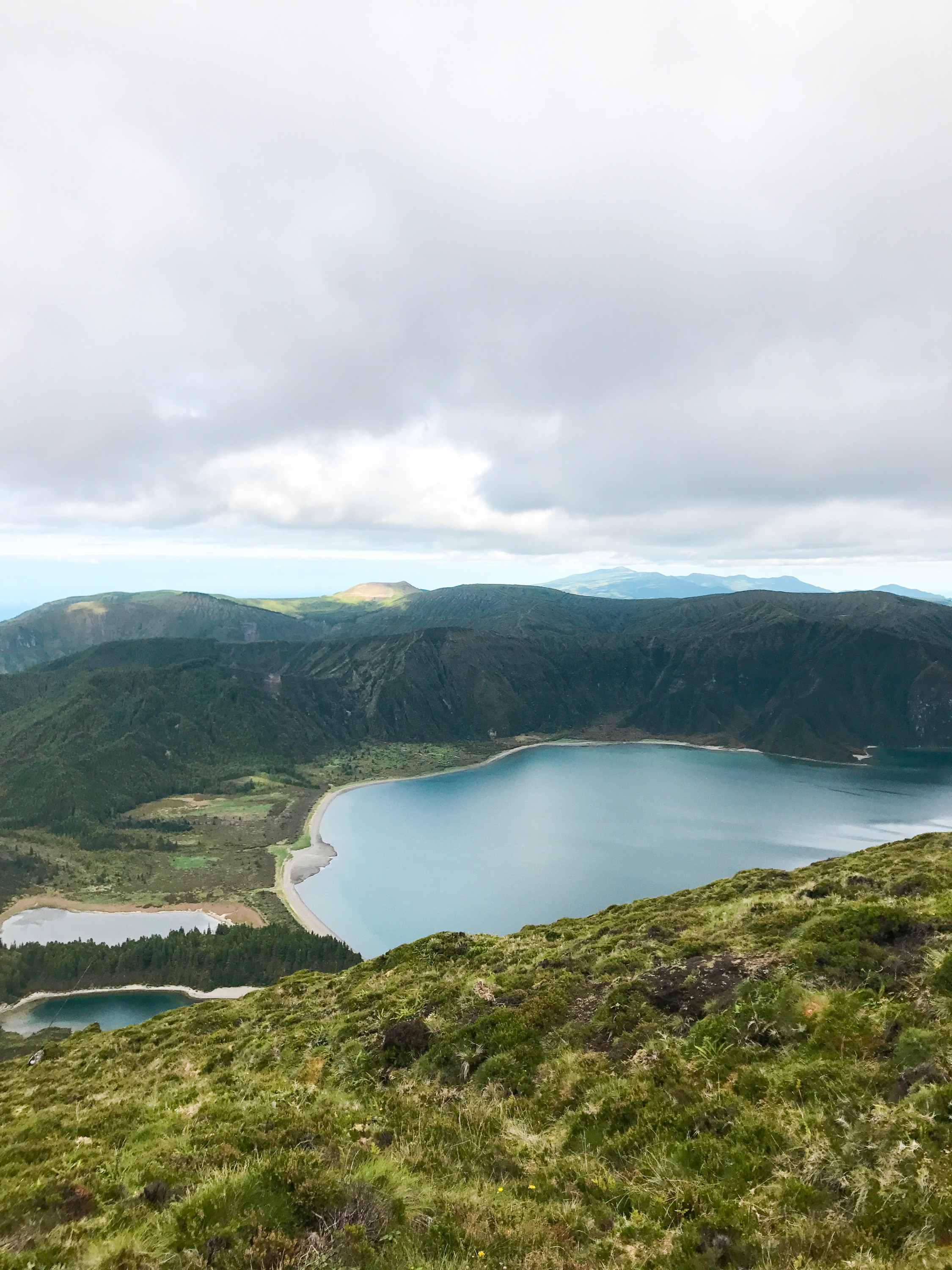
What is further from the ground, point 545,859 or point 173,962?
point 545,859

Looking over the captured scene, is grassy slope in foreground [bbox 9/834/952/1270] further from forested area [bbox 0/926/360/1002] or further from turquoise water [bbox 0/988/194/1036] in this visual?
turquoise water [bbox 0/988/194/1036]

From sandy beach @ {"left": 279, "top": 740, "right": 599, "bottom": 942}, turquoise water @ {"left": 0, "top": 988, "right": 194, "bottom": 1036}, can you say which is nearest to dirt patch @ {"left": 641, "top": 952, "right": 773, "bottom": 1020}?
turquoise water @ {"left": 0, "top": 988, "right": 194, "bottom": 1036}

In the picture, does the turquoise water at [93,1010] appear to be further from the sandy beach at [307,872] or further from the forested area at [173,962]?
the sandy beach at [307,872]

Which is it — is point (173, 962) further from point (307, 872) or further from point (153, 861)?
point (153, 861)

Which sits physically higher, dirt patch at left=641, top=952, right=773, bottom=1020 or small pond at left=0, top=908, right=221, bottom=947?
dirt patch at left=641, top=952, right=773, bottom=1020

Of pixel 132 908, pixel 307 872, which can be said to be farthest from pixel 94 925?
pixel 307 872

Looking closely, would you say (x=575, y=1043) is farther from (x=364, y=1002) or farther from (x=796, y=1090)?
(x=364, y=1002)
